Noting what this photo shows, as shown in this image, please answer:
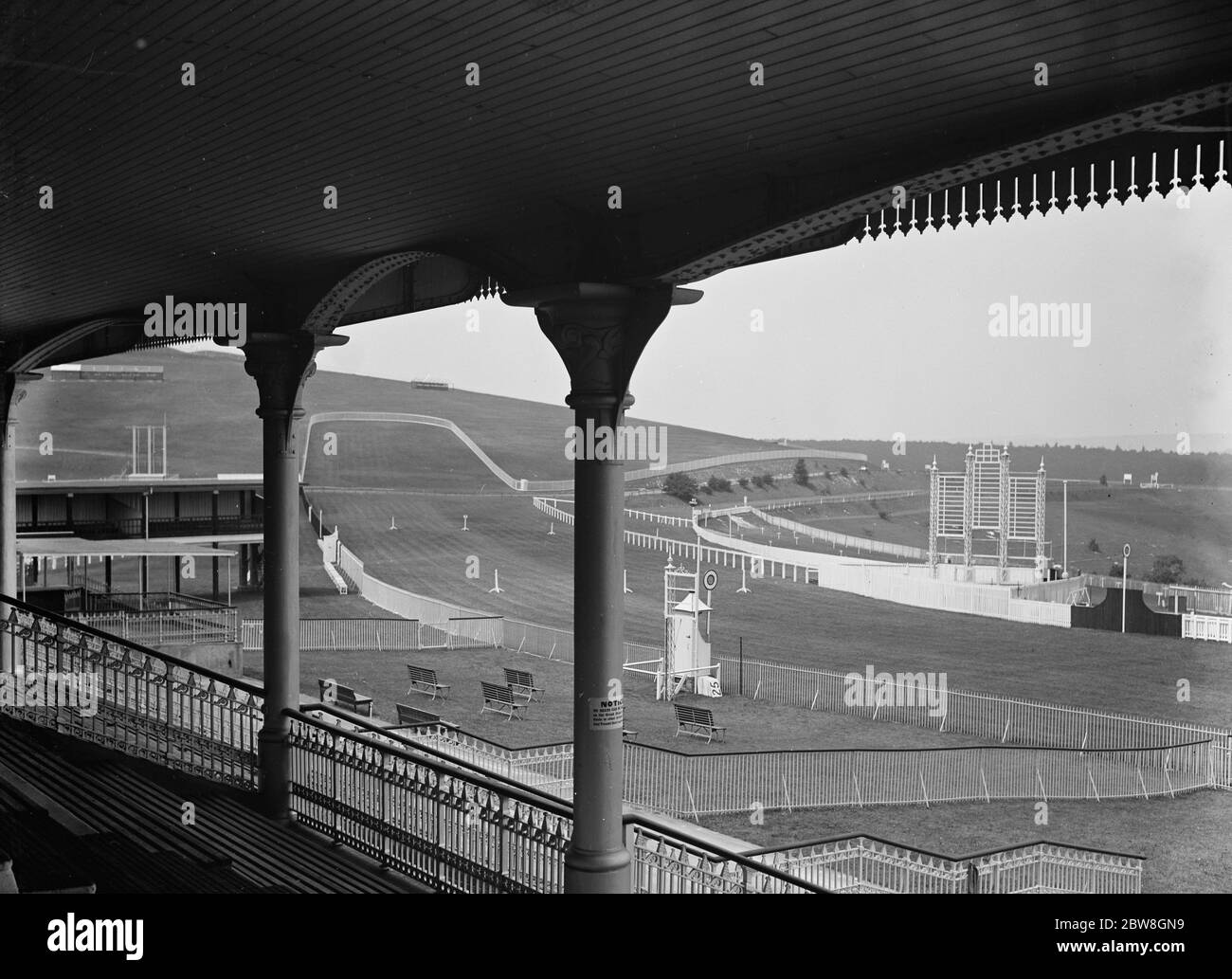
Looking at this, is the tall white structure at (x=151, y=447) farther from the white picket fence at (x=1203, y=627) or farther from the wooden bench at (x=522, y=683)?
the white picket fence at (x=1203, y=627)

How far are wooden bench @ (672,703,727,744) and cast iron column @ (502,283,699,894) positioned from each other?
19987 mm

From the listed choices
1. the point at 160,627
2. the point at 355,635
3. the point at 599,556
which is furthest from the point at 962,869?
the point at 355,635

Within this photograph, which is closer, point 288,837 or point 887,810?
point 288,837

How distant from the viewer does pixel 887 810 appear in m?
21.1

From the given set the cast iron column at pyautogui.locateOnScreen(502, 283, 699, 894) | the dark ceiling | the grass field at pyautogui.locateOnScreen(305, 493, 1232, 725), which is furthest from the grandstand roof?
the grass field at pyautogui.locateOnScreen(305, 493, 1232, 725)

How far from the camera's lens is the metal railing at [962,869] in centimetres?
1470

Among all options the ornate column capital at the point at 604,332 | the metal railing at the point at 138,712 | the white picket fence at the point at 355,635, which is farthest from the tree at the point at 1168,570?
the ornate column capital at the point at 604,332

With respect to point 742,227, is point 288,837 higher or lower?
lower

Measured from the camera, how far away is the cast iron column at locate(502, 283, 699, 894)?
6035mm

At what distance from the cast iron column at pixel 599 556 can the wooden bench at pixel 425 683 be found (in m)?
22.7

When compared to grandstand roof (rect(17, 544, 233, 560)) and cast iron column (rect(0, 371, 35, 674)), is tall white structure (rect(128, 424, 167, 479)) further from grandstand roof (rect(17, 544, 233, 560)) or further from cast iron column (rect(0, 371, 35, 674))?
cast iron column (rect(0, 371, 35, 674))
